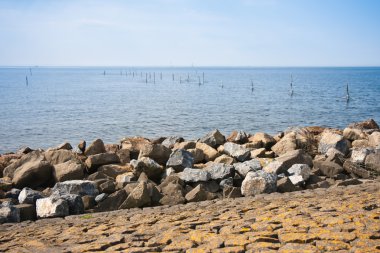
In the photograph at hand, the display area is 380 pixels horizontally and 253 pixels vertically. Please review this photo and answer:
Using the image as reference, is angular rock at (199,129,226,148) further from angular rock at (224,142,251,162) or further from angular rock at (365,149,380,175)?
angular rock at (365,149,380,175)

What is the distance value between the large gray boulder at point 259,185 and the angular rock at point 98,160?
5.67 m

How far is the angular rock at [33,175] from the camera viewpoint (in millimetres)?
12492

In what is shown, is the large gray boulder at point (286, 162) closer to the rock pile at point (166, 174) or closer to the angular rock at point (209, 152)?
the rock pile at point (166, 174)

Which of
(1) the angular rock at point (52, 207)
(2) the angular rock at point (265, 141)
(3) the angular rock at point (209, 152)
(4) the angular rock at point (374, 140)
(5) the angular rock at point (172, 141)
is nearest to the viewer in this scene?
Answer: (1) the angular rock at point (52, 207)

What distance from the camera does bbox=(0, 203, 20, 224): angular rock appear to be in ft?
30.2

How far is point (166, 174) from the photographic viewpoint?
13156 millimetres

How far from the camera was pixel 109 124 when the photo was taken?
124 feet

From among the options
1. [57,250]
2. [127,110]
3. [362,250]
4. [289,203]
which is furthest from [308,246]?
[127,110]

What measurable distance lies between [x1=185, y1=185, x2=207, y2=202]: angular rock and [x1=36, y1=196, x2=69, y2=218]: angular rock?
319 centimetres

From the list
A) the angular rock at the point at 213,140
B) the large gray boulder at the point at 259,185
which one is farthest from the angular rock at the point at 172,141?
the large gray boulder at the point at 259,185

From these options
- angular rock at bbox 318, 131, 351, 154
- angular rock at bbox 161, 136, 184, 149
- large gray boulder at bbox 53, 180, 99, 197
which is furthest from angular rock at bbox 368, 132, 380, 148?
large gray boulder at bbox 53, 180, 99, 197

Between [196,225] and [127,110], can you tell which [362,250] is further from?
[127,110]

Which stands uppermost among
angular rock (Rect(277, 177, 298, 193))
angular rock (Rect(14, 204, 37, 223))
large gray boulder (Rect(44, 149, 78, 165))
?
large gray boulder (Rect(44, 149, 78, 165))

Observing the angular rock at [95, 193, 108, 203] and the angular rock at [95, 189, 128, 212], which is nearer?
the angular rock at [95, 189, 128, 212]
